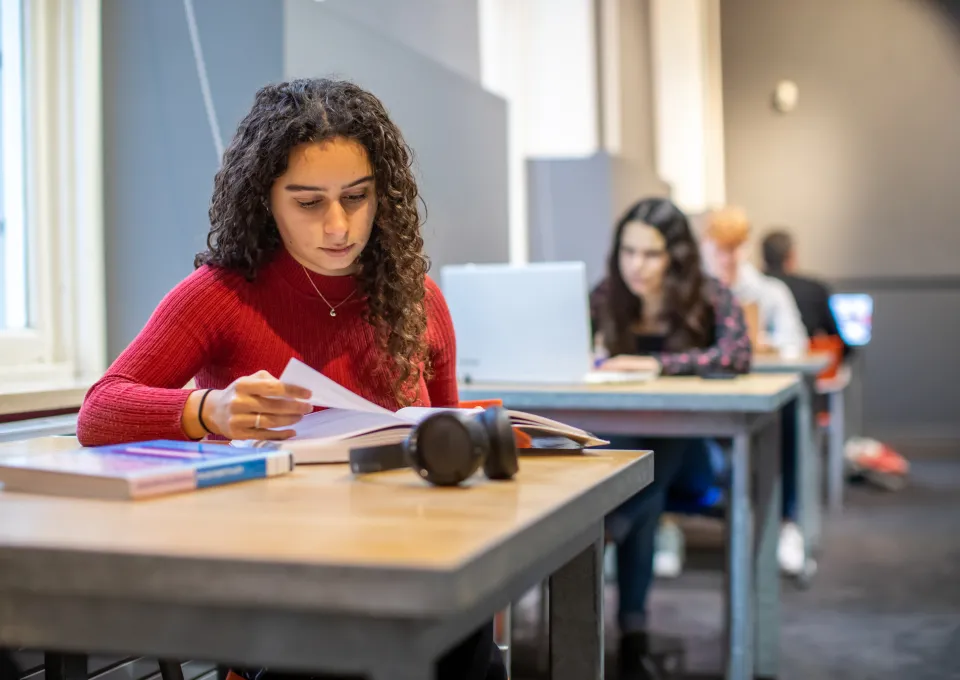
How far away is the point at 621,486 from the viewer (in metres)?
1.07

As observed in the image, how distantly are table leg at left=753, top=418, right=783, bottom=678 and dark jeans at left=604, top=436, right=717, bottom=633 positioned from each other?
145 millimetres

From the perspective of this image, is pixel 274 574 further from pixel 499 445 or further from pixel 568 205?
pixel 568 205

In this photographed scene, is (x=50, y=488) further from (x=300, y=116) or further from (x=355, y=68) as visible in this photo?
(x=355, y=68)

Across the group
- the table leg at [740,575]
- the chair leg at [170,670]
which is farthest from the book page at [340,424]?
the table leg at [740,575]

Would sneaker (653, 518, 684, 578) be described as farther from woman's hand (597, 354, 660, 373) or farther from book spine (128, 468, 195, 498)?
book spine (128, 468, 195, 498)

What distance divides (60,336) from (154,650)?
1532 millimetres

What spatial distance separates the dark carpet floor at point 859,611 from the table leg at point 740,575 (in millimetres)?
436

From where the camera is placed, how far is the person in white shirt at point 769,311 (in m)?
4.06

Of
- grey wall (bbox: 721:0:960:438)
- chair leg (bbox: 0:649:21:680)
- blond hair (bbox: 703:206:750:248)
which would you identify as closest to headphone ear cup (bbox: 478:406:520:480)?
chair leg (bbox: 0:649:21:680)

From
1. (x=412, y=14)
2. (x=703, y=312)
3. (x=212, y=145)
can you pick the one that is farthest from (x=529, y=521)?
(x=412, y=14)

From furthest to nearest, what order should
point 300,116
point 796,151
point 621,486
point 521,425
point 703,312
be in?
1. point 796,151
2. point 703,312
3. point 300,116
4. point 521,425
5. point 621,486

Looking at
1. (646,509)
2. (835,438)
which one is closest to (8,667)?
(646,509)

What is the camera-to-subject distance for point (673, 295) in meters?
3.17

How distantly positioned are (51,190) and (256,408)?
119 cm
